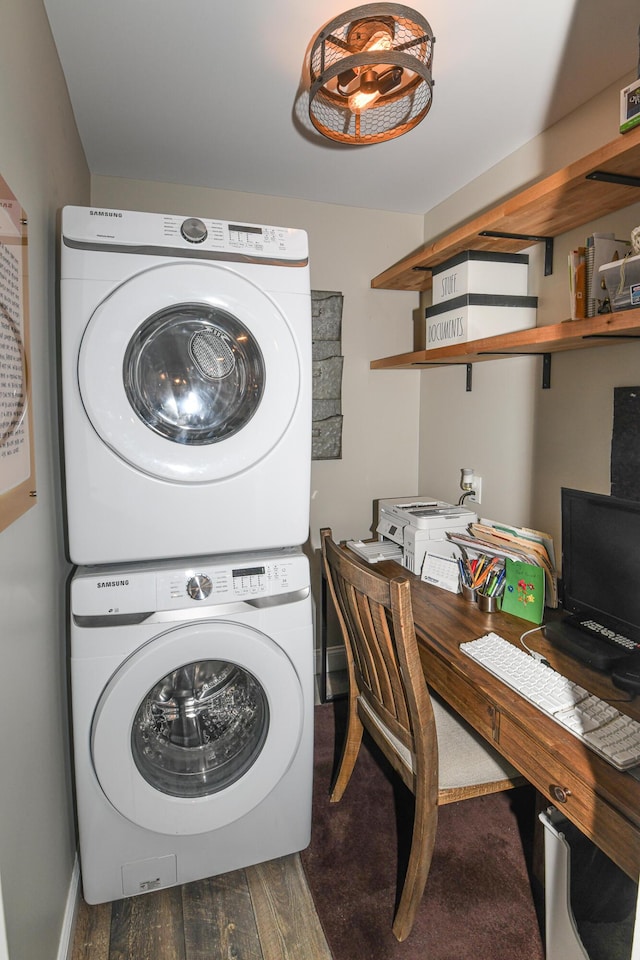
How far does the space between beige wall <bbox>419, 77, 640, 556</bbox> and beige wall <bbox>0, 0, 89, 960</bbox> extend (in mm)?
1611

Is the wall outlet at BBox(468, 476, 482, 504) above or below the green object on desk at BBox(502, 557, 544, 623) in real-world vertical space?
above

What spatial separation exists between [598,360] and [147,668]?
166cm

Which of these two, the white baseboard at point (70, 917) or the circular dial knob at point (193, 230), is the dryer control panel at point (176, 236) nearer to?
the circular dial knob at point (193, 230)

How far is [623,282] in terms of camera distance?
1357mm

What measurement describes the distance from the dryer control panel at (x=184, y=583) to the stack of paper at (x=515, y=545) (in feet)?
2.26

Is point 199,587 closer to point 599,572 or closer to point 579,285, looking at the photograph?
point 599,572

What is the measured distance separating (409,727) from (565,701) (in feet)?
1.37

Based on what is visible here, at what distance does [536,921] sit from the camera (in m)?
1.51

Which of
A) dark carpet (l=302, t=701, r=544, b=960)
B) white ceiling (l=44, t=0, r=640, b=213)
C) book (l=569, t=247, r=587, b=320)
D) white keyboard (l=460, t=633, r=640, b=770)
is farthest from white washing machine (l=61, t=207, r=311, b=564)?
dark carpet (l=302, t=701, r=544, b=960)

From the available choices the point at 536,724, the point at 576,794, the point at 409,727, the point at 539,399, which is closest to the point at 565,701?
the point at 536,724

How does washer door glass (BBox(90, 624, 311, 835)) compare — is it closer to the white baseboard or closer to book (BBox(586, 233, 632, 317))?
the white baseboard

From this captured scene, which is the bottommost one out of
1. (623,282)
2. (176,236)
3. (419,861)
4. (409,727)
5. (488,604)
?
(419,861)

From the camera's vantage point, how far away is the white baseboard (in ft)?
4.49

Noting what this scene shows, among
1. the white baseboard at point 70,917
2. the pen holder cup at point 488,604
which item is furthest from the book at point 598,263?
the white baseboard at point 70,917
